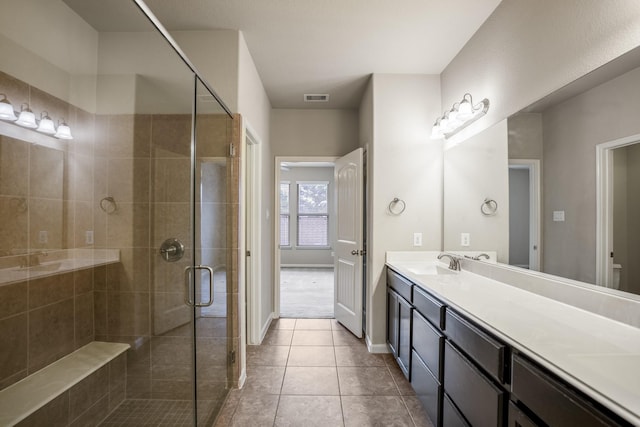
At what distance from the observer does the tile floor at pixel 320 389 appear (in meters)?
1.88

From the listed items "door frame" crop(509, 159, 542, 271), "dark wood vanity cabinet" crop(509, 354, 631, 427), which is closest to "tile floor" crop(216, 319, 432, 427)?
"dark wood vanity cabinet" crop(509, 354, 631, 427)

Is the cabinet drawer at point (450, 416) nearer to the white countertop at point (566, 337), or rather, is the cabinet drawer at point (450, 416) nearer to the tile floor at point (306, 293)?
the white countertop at point (566, 337)

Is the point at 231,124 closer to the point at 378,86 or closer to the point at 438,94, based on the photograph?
the point at 378,86

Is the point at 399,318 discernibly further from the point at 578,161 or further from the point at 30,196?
the point at 30,196

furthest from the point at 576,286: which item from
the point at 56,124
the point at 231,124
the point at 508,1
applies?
the point at 56,124

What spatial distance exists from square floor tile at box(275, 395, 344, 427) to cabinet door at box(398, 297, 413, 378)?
0.58 meters

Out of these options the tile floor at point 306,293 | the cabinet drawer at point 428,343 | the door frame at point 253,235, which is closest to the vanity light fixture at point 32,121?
the door frame at point 253,235

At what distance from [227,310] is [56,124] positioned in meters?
1.49

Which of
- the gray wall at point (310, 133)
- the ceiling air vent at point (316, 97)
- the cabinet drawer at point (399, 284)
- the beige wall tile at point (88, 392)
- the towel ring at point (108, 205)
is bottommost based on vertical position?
the beige wall tile at point (88, 392)

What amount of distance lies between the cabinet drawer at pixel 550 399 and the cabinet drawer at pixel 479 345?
0.21 feet

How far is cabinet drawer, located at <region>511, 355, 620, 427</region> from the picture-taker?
72 cm

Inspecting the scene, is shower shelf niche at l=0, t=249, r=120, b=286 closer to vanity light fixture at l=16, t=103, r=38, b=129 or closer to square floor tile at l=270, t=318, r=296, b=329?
vanity light fixture at l=16, t=103, r=38, b=129

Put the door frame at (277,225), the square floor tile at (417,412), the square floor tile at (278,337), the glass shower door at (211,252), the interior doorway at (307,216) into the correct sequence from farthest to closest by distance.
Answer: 1. the interior doorway at (307,216)
2. the door frame at (277,225)
3. the square floor tile at (278,337)
4. the square floor tile at (417,412)
5. the glass shower door at (211,252)

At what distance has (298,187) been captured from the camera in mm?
7738
